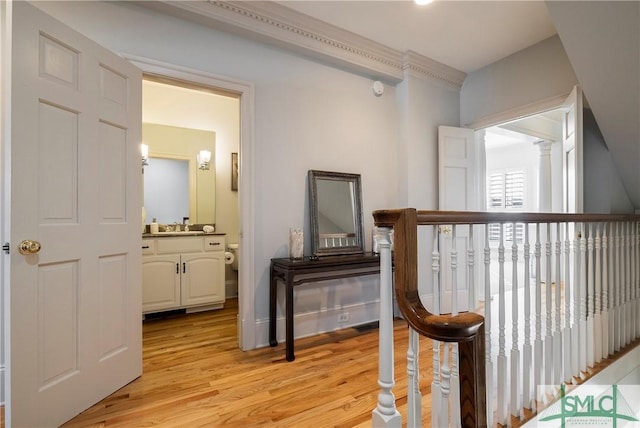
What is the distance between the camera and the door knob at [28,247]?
1.44 metres

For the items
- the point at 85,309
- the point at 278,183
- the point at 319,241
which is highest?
the point at 278,183

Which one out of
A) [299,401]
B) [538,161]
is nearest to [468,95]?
[538,161]

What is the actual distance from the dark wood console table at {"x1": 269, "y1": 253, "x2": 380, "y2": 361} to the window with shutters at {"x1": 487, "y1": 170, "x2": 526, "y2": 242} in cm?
463

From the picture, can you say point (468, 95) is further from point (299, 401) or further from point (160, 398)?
point (160, 398)

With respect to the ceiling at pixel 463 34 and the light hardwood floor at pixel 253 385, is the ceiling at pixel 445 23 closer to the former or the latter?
the ceiling at pixel 463 34

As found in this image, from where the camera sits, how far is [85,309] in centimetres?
174

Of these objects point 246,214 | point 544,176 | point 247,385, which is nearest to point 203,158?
point 246,214

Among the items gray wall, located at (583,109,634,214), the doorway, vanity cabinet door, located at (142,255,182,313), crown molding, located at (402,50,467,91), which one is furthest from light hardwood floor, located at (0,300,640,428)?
the doorway

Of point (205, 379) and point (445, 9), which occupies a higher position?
point (445, 9)

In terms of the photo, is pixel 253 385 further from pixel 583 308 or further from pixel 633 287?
pixel 633 287

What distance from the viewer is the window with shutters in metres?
6.27

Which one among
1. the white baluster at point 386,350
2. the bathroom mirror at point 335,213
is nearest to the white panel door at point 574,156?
the bathroom mirror at point 335,213

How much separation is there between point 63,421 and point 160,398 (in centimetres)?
45

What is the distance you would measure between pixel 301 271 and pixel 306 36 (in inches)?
80.5
